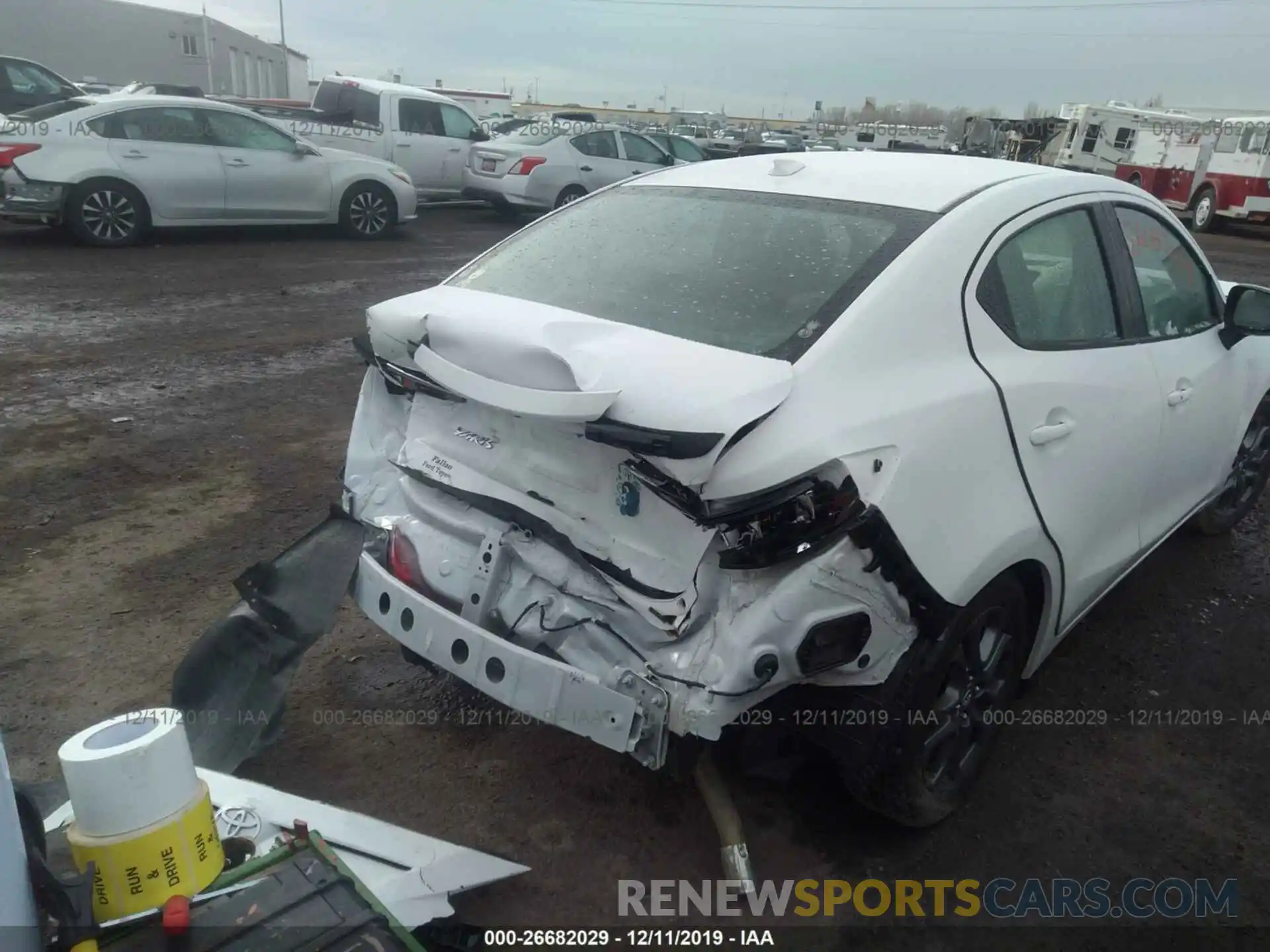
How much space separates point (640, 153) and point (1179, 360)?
12434 mm

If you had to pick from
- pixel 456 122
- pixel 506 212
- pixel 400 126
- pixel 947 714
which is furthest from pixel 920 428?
pixel 456 122

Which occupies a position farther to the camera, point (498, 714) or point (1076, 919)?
point (498, 714)

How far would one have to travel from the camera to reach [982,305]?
8.28ft

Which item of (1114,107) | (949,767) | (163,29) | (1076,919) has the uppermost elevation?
(163,29)

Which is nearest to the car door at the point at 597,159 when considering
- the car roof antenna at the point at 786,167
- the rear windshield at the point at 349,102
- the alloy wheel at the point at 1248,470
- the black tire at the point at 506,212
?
the black tire at the point at 506,212

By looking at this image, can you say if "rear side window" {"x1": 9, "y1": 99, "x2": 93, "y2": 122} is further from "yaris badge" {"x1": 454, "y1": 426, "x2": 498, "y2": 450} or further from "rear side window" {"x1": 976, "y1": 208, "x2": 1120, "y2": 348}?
"rear side window" {"x1": 976, "y1": 208, "x2": 1120, "y2": 348}

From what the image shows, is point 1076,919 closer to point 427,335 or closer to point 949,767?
point 949,767

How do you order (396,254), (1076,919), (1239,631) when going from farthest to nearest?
(396,254) → (1239,631) → (1076,919)

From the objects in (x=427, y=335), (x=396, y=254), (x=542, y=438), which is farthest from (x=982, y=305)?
(x=396, y=254)

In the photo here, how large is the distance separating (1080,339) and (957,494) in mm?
925

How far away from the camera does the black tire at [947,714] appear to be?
230 cm

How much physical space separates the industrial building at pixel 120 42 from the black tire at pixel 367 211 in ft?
95.3

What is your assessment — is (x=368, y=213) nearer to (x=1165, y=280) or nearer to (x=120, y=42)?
(x=1165, y=280)

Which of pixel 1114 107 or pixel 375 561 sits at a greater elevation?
pixel 1114 107
